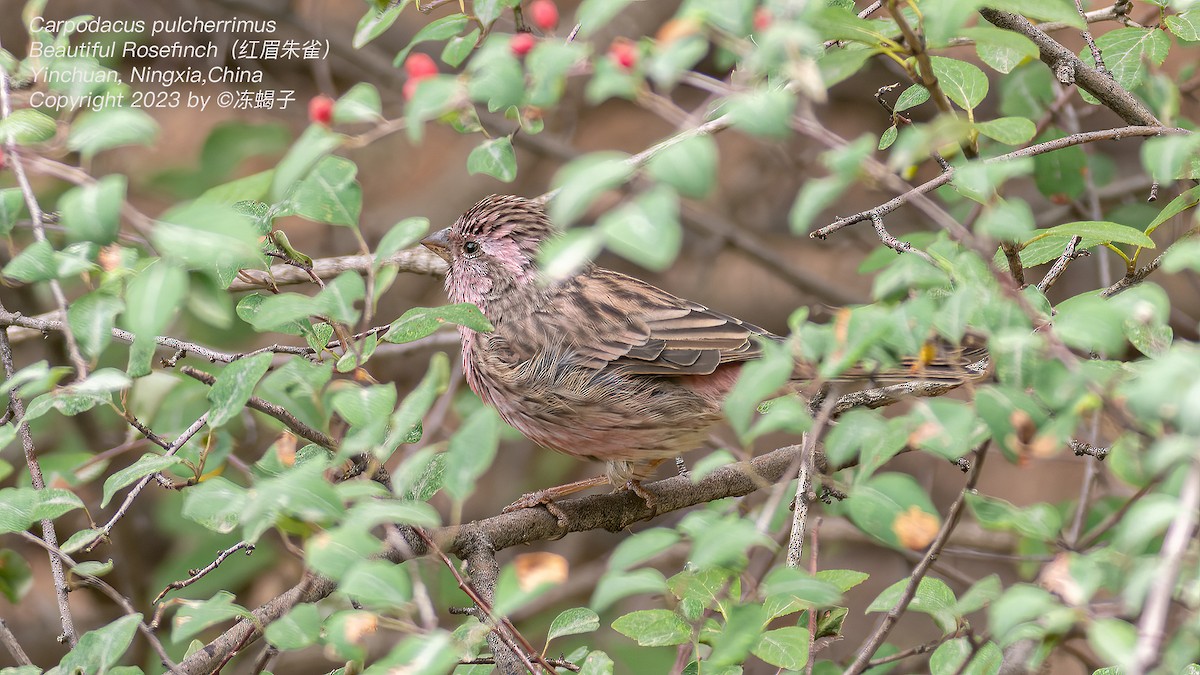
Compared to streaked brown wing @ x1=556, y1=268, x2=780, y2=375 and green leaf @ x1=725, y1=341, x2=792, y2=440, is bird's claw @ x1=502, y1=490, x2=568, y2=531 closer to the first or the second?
streaked brown wing @ x1=556, y1=268, x2=780, y2=375

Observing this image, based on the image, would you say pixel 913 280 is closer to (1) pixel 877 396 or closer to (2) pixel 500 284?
(1) pixel 877 396

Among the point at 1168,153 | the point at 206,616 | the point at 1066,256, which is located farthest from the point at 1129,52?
the point at 206,616

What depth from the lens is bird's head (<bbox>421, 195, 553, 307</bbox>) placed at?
15.8ft

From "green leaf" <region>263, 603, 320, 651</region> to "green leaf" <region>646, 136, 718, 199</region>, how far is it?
1013 millimetres

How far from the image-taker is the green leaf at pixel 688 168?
1.44 m

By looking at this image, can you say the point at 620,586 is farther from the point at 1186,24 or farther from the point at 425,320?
the point at 1186,24

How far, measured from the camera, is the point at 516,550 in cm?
768

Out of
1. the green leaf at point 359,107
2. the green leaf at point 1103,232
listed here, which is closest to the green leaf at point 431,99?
the green leaf at point 359,107

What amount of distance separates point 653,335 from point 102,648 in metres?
2.70

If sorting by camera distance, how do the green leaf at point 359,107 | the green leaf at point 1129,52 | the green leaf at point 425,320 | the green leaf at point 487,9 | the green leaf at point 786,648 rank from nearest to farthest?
the green leaf at point 359,107 < the green leaf at point 425,320 < the green leaf at point 786,648 < the green leaf at point 487,9 < the green leaf at point 1129,52

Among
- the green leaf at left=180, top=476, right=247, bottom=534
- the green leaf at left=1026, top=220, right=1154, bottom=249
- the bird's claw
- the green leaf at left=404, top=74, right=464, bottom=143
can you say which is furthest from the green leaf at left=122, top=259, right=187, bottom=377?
the bird's claw

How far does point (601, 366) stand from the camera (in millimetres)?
4469

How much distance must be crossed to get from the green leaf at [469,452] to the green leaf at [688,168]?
0.47 m

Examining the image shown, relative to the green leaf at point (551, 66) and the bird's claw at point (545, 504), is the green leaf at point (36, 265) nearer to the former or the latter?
the green leaf at point (551, 66)
